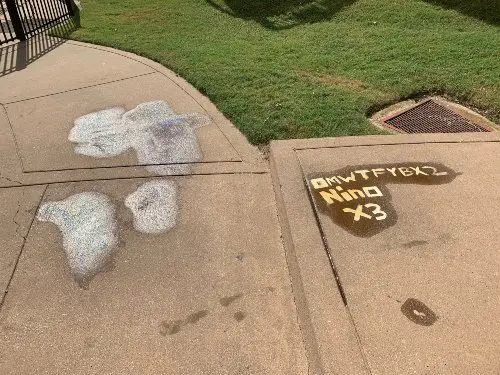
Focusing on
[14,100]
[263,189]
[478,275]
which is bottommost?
[14,100]

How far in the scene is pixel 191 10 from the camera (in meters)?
9.85

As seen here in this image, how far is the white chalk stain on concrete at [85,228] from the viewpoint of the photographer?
375cm

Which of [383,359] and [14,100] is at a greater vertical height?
[383,359]

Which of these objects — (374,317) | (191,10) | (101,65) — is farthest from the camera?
(191,10)

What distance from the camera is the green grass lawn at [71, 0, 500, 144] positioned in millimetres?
5809

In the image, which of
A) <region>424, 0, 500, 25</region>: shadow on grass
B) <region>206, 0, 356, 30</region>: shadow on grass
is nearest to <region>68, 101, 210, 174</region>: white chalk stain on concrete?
<region>206, 0, 356, 30</region>: shadow on grass

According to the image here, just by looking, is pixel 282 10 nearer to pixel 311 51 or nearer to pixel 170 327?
pixel 311 51

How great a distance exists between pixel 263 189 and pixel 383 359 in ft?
7.15

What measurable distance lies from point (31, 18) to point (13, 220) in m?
7.11

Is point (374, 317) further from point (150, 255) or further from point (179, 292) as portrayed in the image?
point (150, 255)

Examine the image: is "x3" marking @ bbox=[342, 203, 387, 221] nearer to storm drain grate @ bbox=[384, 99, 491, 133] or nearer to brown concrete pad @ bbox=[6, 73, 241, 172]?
brown concrete pad @ bbox=[6, 73, 241, 172]

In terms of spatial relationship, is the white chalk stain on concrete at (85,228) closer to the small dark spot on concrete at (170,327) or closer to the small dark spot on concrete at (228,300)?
the small dark spot on concrete at (170,327)

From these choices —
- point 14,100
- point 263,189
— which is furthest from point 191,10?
point 263,189

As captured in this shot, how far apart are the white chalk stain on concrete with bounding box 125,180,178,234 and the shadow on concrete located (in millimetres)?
4518
